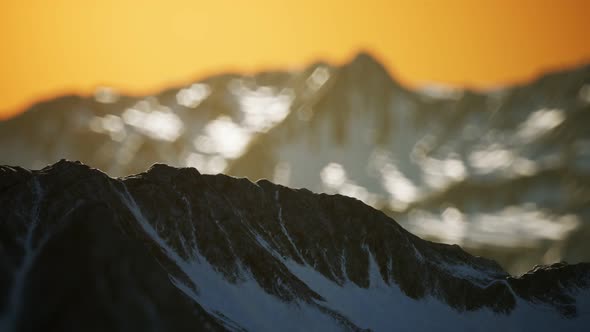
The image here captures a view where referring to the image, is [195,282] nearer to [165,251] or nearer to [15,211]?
[165,251]

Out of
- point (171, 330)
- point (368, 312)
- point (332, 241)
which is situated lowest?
point (171, 330)

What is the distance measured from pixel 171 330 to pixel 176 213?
39.7m

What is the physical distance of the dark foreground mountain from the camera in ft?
404

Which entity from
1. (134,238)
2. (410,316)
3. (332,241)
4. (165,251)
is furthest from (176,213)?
(410,316)

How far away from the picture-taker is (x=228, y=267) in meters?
156

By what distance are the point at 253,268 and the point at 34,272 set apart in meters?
40.2

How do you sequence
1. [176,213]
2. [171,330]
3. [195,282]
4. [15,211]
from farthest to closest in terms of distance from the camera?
[176,213], [195,282], [15,211], [171,330]

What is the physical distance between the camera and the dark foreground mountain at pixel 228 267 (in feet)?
404

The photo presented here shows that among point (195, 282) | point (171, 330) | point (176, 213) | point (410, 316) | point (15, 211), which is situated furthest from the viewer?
point (410, 316)

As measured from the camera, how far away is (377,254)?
584 feet

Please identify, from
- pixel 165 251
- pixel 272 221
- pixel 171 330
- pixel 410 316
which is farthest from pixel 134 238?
pixel 410 316

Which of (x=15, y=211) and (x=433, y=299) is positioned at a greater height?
(x=433, y=299)

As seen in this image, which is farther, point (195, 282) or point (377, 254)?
point (377, 254)

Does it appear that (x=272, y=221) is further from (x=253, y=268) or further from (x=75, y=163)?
(x=75, y=163)
